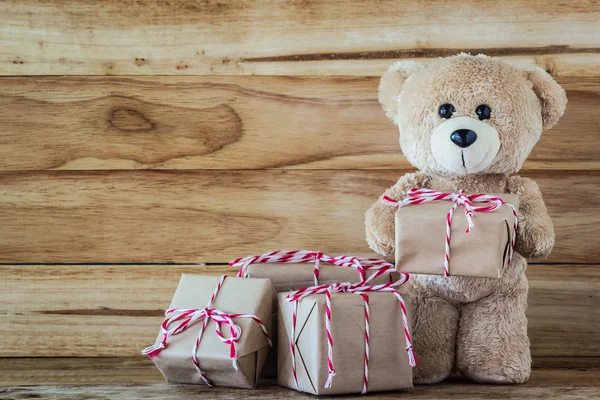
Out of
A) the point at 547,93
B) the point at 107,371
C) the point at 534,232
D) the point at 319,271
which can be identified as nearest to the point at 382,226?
the point at 319,271

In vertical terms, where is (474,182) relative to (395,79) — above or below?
below

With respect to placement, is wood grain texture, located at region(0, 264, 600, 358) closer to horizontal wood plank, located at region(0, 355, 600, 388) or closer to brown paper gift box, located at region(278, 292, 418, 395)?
horizontal wood plank, located at region(0, 355, 600, 388)

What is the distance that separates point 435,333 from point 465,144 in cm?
31

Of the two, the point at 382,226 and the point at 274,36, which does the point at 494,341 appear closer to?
the point at 382,226

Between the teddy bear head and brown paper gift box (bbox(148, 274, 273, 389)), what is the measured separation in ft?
1.09

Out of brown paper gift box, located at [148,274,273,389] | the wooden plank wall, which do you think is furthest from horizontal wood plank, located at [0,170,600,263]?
brown paper gift box, located at [148,274,273,389]

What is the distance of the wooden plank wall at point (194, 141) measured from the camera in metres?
1.36

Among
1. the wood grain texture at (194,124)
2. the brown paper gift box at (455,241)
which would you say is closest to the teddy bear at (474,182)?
the brown paper gift box at (455,241)

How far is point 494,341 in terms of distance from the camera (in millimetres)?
1091

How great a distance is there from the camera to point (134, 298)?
1368 millimetres

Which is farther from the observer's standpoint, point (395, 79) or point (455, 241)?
point (395, 79)

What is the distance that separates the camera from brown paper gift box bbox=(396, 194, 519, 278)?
3.04 ft

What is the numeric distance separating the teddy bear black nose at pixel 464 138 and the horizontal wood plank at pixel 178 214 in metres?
0.35

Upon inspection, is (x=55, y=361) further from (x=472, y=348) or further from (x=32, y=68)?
(x=472, y=348)
